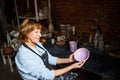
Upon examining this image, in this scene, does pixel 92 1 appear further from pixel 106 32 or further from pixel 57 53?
pixel 57 53

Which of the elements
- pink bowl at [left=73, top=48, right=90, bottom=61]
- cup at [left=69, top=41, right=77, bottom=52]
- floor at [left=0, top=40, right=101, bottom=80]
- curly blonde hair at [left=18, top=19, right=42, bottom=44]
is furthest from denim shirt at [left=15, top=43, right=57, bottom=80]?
floor at [left=0, top=40, right=101, bottom=80]

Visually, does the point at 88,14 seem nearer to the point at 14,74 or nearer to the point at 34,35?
the point at 34,35

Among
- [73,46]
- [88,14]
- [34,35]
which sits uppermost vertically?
[88,14]

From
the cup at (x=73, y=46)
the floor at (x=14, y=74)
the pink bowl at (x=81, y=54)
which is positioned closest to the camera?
the pink bowl at (x=81, y=54)

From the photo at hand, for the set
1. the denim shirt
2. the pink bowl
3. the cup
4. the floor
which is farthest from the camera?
the floor

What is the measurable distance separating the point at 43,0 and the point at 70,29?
2.43 ft

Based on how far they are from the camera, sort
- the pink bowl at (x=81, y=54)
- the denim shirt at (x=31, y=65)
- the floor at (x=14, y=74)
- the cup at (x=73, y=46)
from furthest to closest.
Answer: the floor at (x=14, y=74)
the cup at (x=73, y=46)
the pink bowl at (x=81, y=54)
the denim shirt at (x=31, y=65)

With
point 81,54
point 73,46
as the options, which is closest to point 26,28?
point 81,54

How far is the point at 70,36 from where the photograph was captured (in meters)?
2.62

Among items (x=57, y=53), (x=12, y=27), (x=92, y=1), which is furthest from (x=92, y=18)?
(x=12, y=27)

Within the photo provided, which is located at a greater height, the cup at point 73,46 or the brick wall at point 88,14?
the brick wall at point 88,14

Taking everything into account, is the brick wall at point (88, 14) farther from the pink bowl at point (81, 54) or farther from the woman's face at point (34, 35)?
the woman's face at point (34, 35)

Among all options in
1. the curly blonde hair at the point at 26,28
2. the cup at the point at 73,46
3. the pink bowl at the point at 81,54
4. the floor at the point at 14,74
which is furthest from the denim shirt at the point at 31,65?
the floor at the point at 14,74

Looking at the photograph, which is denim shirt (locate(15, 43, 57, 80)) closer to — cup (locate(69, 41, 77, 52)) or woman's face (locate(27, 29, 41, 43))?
woman's face (locate(27, 29, 41, 43))
